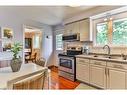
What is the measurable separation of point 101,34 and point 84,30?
1.85 feet

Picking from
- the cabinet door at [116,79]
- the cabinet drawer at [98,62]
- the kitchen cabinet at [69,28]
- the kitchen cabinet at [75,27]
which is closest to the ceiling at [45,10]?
the kitchen cabinet at [75,27]

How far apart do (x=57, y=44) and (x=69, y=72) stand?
2744mm

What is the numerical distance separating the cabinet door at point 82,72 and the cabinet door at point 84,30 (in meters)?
0.93

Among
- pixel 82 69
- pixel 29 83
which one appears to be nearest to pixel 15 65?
pixel 29 83

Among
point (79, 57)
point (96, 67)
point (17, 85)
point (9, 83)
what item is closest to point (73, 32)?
point (79, 57)

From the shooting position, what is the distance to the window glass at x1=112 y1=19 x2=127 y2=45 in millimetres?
3371

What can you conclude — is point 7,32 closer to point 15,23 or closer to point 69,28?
point 15,23

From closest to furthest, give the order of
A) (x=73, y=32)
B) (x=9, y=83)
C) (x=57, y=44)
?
(x=9, y=83) < (x=73, y=32) < (x=57, y=44)

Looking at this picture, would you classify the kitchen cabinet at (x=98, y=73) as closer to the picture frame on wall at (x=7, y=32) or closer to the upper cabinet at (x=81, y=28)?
the upper cabinet at (x=81, y=28)

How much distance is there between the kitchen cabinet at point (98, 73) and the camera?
9.99 ft

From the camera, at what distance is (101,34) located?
158 inches
